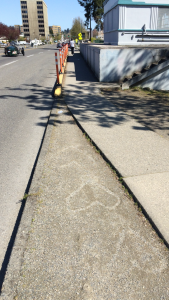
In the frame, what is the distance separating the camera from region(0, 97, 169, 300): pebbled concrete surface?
204cm

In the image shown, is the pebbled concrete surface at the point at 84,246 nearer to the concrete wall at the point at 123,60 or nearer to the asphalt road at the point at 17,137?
the asphalt road at the point at 17,137

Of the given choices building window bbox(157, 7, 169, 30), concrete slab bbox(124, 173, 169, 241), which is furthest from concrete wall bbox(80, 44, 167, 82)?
concrete slab bbox(124, 173, 169, 241)

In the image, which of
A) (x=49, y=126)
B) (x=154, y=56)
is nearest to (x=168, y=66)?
(x=154, y=56)

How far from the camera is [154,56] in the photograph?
10195 mm

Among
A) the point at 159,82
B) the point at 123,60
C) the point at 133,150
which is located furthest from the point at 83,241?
the point at 123,60

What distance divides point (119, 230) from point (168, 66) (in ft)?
28.0

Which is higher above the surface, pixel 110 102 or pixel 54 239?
pixel 110 102

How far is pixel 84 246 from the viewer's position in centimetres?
245

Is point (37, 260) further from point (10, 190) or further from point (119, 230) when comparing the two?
point (10, 190)

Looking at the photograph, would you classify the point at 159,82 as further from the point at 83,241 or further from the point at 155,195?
the point at 83,241

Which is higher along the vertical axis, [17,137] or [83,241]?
[17,137]

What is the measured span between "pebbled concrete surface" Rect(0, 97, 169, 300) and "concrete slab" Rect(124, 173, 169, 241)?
0.41 feet

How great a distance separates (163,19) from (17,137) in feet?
45.9

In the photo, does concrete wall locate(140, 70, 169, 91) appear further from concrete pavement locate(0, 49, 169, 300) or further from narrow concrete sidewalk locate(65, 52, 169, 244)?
concrete pavement locate(0, 49, 169, 300)
